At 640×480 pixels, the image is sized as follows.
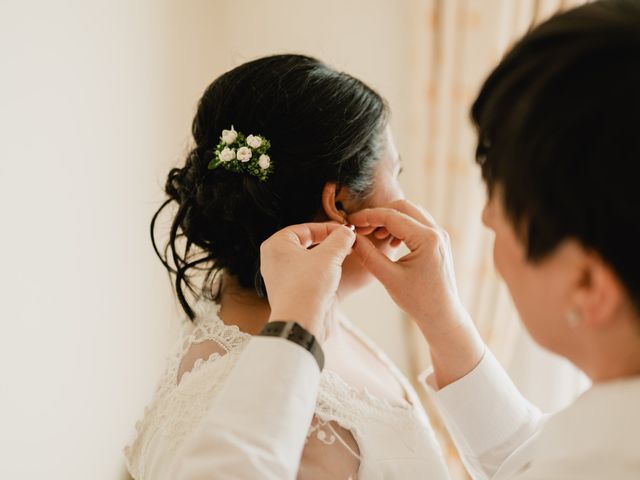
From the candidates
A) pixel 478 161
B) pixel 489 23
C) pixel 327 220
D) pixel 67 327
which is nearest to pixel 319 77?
pixel 327 220

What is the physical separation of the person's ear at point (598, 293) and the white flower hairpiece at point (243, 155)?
68 centimetres

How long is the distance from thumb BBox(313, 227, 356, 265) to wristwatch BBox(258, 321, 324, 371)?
0.17 metres

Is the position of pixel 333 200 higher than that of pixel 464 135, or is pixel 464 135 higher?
pixel 333 200

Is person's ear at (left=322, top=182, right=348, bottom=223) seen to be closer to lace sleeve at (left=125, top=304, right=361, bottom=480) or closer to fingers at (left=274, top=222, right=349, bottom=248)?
fingers at (left=274, top=222, right=349, bottom=248)

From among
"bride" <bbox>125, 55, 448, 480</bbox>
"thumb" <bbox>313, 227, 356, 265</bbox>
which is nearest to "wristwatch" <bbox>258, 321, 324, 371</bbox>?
"thumb" <bbox>313, 227, 356, 265</bbox>

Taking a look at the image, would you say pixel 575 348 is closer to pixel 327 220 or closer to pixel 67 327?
pixel 327 220

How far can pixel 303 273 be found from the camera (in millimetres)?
1013

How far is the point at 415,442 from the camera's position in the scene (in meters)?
1.30

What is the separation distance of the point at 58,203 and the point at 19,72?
1.20ft

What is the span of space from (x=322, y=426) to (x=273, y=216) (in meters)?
0.43

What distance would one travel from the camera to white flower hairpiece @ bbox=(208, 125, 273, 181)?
125cm

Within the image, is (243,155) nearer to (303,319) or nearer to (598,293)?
(303,319)

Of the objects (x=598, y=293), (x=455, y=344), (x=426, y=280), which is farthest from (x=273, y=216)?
(x=598, y=293)

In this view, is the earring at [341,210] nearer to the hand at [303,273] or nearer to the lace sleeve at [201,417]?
the hand at [303,273]
